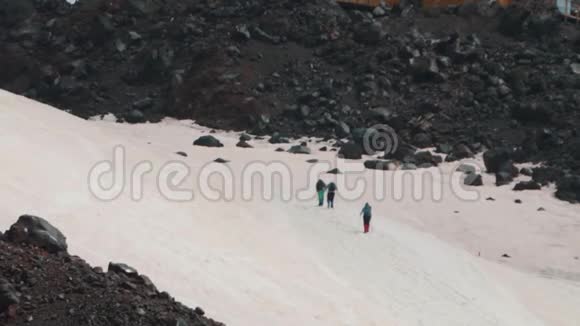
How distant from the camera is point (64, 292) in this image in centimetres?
977

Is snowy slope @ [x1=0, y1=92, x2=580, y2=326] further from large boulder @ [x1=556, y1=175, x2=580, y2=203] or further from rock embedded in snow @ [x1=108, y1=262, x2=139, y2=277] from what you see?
rock embedded in snow @ [x1=108, y1=262, x2=139, y2=277]

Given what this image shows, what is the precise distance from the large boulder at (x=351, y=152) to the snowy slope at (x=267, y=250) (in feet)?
19.2

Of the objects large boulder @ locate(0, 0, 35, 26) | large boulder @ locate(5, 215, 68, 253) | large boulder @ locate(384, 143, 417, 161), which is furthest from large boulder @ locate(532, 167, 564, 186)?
large boulder @ locate(0, 0, 35, 26)

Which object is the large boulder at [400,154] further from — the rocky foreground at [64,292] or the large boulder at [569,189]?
the rocky foreground at [64,292]

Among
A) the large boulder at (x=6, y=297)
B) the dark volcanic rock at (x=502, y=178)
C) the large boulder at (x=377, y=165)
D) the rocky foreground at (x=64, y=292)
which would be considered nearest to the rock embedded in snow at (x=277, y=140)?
the large boulder at (x=377, y=165)

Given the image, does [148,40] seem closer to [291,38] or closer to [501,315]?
[291,38]

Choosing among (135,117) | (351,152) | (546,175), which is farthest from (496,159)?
(135,117)

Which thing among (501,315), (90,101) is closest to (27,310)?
(501,315)

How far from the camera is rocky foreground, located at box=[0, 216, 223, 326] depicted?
9273 millimetres

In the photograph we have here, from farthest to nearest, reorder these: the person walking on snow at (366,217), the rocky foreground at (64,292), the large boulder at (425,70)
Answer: the large boulder at (425,70), the person walking on snow at (366,217), the rocky foreground at (64,292)

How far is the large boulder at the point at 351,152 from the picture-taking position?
31125 mm

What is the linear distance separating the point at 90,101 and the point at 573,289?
93.1 ft

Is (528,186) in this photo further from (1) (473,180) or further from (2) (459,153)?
(2) (459,153)

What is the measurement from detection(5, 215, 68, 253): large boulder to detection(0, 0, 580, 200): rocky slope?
22609 millimetres
